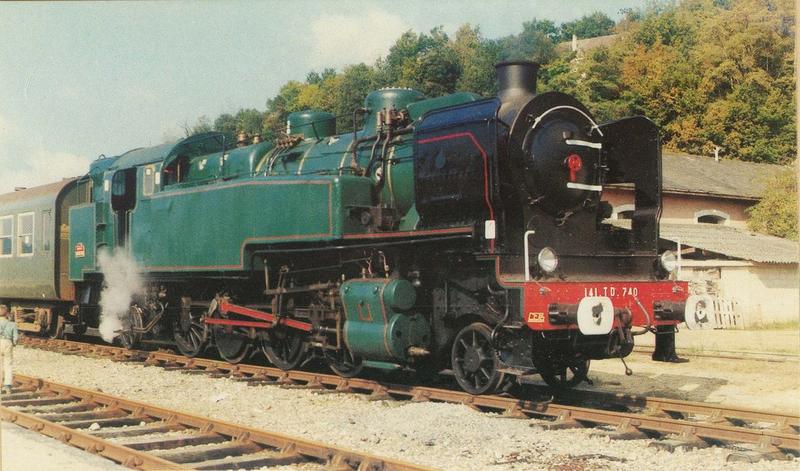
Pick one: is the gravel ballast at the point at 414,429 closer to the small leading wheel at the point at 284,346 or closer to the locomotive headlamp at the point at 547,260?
the small leading wheel at the point at 284,346

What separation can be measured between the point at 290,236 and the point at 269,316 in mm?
1375

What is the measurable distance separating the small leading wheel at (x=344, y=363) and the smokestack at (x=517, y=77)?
375 cm

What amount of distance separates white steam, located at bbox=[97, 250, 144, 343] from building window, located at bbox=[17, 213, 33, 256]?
3.65 metres

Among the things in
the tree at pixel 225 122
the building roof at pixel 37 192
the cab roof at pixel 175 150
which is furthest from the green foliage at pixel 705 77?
the building roof at pixel 37 192

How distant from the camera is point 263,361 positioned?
507 inches

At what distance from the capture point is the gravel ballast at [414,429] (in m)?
6.23

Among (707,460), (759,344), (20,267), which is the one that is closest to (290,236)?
(707,460)

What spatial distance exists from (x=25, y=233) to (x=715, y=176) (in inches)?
969

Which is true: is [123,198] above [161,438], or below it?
above

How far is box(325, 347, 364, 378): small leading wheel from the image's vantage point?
401 inches

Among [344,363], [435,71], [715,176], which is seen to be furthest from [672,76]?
[344,363]

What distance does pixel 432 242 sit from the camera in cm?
872

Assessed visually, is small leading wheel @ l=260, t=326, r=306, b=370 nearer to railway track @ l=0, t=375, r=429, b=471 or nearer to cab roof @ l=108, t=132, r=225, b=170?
railway track @ l=0, t=375, r=429, b=471

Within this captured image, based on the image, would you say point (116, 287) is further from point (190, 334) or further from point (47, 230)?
point (47, 230)
